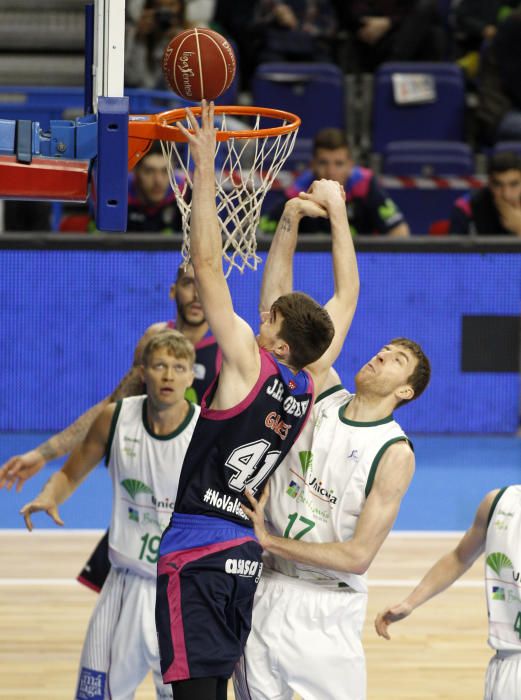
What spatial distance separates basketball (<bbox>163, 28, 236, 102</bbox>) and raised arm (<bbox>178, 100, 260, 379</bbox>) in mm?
604

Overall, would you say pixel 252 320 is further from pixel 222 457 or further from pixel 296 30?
pixel 222 457

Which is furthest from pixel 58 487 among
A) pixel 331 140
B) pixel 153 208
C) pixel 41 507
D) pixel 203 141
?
pixel 153 208

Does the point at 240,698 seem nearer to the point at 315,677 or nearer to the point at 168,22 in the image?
the point at 315,677

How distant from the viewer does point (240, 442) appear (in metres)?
4.61

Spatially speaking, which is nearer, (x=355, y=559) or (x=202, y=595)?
(x=202, y=595)

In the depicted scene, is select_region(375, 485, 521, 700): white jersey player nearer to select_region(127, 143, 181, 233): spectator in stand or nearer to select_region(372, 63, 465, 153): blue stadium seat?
select_region(127, 143, 181, 233): spectator in stand

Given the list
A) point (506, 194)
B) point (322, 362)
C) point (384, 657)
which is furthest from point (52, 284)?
point (322, 362)

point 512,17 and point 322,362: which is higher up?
point 512,17

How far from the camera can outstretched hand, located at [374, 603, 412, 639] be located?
4.93 meters

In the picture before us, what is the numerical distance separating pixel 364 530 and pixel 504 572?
0.53 m

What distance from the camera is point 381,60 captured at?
1409 centimetres

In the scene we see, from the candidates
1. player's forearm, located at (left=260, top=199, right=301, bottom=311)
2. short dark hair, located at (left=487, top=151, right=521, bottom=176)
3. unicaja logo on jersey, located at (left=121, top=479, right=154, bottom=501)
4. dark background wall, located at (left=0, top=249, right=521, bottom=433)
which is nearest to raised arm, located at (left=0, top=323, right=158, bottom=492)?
unicaja logo on jersey, located at (left=121, top=479, right=154, bottom=501)

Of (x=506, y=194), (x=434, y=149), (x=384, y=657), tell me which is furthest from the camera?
(x=434, y=149)

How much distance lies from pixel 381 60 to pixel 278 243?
30.2 feet
